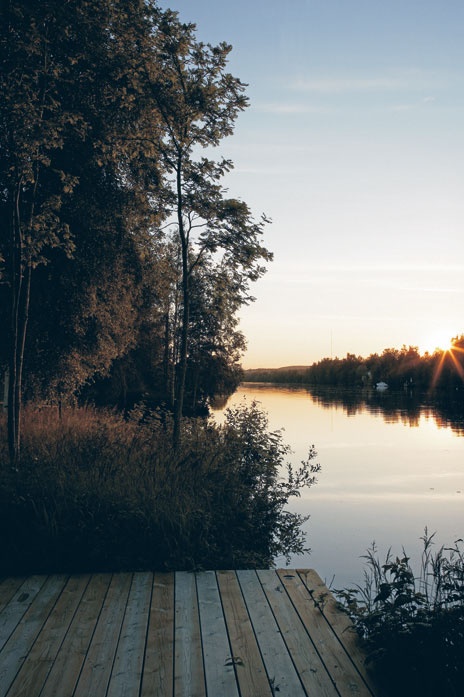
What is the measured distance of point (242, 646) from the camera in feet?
13.8

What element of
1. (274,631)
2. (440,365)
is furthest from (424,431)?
(440,365)

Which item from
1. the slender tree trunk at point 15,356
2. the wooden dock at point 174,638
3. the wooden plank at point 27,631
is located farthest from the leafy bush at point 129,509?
the wooden plank at point 27,631

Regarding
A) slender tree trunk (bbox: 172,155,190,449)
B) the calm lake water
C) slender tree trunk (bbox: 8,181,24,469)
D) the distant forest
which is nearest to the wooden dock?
the calm lake water

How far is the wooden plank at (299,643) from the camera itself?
3.71 m

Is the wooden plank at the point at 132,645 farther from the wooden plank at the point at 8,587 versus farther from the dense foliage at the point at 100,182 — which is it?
the dense foliage at the point at 100,182

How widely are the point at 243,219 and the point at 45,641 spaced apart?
9.37m

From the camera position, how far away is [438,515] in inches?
551

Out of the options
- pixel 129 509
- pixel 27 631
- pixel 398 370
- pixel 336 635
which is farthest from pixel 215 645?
pixel 398 370

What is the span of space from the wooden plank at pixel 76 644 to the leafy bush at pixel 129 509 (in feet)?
2.46

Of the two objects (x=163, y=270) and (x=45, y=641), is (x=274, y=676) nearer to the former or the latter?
(x=45, y=641)

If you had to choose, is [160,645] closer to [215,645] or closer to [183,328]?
[215,645]

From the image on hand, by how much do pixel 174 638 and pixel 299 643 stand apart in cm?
91

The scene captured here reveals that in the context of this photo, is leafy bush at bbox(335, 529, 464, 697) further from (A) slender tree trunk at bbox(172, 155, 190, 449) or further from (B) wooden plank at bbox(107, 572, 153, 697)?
(A) slender tree trunk at bbox(172, 155, 190, 449)

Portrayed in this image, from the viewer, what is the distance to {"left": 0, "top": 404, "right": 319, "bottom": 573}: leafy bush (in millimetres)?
6105
